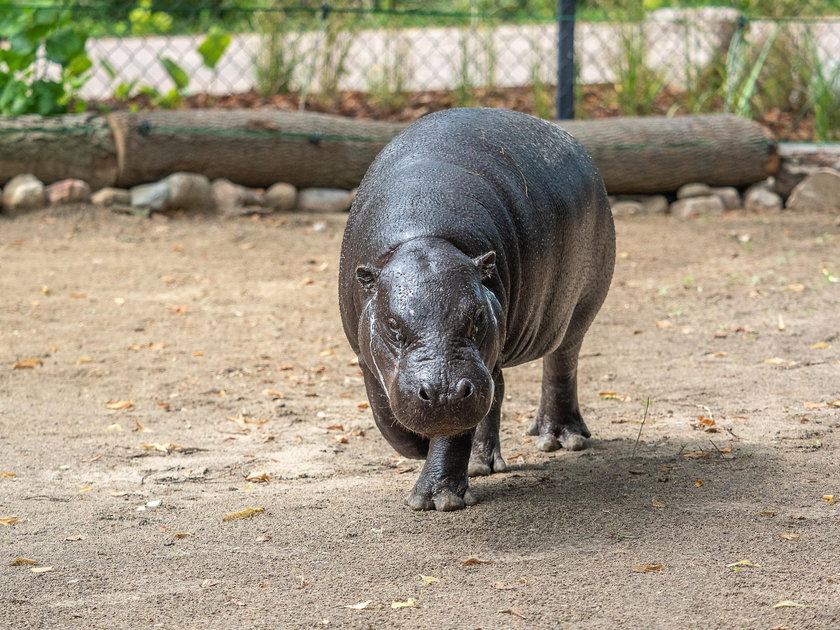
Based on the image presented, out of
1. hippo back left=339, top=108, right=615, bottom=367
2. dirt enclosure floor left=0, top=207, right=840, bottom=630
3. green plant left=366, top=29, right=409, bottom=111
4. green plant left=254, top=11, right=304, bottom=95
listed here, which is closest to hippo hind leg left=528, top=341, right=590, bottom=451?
dirt enclosure floor left=0, top=207, right=840, bottom=630

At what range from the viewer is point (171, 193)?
915cm

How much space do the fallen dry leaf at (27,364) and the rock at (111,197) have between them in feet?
10.3

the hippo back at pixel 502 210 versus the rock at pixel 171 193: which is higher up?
the hippo back at pixel 502 210

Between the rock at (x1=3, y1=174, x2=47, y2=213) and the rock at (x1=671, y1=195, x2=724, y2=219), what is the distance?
5.46 metres

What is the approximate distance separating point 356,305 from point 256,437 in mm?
1519

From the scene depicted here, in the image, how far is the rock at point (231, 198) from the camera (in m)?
9.34

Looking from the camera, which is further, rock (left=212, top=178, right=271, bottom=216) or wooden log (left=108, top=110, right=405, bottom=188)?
rock (left=212, top=178, right=271, bottom=216)

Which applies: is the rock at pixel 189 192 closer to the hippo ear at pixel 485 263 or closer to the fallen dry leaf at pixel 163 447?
the fallen dry leaf at pixel 163 447

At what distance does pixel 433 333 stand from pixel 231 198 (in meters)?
6.39

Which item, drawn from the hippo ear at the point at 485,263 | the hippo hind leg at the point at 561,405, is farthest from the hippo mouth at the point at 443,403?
the hippo hind leg at the point at 561,405

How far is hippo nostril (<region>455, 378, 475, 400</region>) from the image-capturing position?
10.4 feet

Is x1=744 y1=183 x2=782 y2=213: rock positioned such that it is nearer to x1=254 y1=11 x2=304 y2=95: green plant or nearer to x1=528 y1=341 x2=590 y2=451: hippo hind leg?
x1=254 y1=11 x2=304 y2=95: green plant

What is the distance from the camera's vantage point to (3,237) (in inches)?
336

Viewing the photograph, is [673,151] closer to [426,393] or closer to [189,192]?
[189,192]
